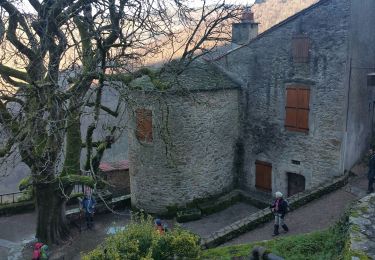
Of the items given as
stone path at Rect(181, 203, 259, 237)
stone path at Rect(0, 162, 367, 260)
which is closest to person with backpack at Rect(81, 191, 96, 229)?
stone path at Rect(0, 162, 367, 260)

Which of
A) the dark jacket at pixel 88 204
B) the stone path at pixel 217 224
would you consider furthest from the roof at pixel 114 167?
the dark jacket at pixel 88 204

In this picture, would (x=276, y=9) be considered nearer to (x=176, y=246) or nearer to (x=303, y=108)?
Result: (x=303, y=108)

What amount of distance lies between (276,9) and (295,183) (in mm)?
34882

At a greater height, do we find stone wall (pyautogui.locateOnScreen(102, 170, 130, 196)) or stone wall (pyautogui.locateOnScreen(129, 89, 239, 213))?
stone wall (pyautogui.locateOnScreen(129, 89, 239, 213))

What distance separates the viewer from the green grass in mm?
6304

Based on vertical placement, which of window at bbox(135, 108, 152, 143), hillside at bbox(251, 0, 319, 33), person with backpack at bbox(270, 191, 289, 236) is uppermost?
hillside at bbox(251, 0, 319, 33)

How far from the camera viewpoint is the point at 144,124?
1524cm

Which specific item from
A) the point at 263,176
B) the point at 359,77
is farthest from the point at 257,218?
the point at 359,77

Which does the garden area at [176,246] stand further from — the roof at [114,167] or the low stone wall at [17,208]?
the roof at [114,167]

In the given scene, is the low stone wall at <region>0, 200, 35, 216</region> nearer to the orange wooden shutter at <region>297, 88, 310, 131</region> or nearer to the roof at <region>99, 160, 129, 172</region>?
the roof at <region>99, 160, 129, 172</region>

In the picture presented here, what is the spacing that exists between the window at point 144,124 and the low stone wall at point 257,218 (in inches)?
201

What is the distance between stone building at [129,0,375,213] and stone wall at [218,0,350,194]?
0.04m

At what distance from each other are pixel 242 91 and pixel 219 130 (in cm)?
211

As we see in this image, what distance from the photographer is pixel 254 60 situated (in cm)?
1596
